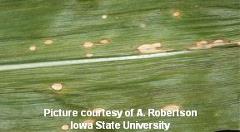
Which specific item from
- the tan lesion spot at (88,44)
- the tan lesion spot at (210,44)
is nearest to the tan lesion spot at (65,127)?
the tan lesion spot at (88,44)

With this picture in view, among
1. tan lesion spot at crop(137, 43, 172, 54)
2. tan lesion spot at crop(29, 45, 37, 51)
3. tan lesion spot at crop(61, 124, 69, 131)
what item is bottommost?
tan lesion spot at crop(61, 124, 69, 131)

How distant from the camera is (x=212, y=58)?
0.82m

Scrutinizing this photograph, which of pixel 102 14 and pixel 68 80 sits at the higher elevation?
pixel 102 14

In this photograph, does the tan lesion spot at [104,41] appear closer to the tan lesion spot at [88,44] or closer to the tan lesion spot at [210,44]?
the tan lesion spot at [88,44]

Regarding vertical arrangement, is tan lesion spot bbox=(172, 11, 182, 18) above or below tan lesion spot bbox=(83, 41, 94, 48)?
above

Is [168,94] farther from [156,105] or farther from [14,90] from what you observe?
[14,90]

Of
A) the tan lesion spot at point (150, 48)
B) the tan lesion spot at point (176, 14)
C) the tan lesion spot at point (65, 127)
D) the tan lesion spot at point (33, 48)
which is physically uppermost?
the tan lesion spot at point (176, 14)

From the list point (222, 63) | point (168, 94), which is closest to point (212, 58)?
point (222, 63)

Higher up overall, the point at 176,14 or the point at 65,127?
the point at 176,14

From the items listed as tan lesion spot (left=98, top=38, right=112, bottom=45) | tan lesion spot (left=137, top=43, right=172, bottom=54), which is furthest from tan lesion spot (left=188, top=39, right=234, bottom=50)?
tan lesion spot (left=98, top=38, right=112, bottom=45)

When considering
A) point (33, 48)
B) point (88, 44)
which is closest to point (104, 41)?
point (88, 44)

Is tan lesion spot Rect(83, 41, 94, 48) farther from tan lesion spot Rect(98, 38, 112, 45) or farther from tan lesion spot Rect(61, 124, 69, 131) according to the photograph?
tan lesion spot Rect(61, 124, 69, 131)

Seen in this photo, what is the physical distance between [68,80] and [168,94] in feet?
0.75

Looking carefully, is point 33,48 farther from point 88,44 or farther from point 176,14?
point 176,14
